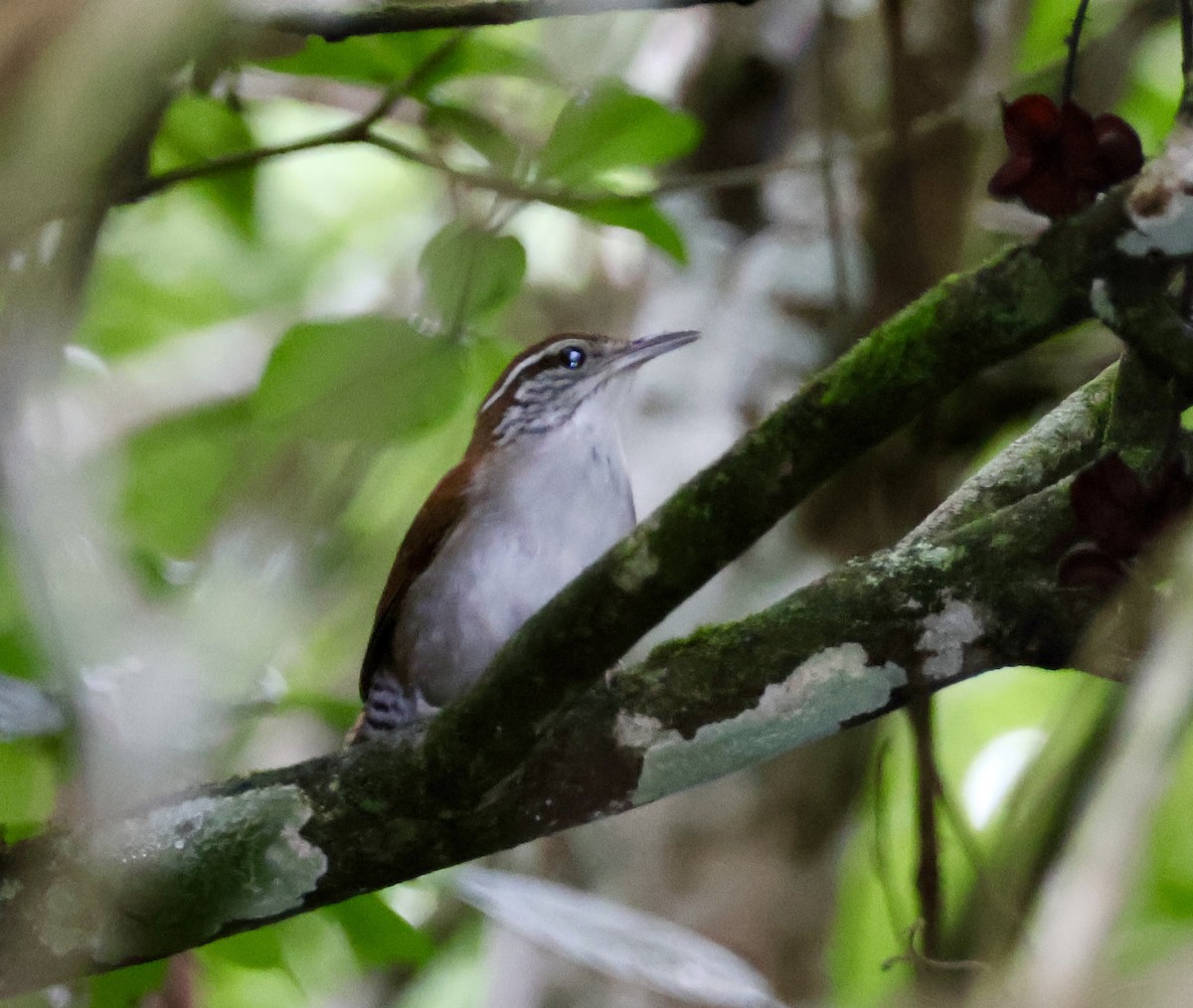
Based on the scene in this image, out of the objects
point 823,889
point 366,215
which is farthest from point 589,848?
point 366,215

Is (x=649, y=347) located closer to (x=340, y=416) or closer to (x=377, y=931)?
(x=340, y=416)

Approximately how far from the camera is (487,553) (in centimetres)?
338

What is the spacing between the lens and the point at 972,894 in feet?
11.9

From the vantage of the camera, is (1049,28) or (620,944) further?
(1049,28)

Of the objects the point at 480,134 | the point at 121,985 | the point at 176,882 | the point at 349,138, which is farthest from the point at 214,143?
the point at 121,985

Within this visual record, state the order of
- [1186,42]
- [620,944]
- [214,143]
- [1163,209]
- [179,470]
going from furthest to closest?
1. [179,470]
2. [214,143]
3. [620,944]
4. [1186,42]
5. [1163,209]

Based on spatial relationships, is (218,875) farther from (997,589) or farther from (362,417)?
(997,589)

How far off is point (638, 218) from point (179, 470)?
162 cm

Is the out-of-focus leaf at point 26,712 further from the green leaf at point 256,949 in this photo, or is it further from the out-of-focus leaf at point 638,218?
the out-of-focus leaf at point 638,218

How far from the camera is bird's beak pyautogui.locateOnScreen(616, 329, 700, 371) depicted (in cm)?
369

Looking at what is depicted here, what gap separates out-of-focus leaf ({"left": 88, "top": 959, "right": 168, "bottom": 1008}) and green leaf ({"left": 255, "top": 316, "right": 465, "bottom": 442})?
3.35 feet

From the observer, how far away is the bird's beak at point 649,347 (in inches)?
145

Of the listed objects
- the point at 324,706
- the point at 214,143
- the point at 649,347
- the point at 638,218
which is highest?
the point at 214,143

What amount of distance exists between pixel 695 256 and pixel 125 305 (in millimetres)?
2544
